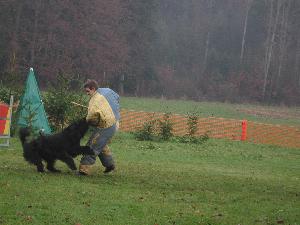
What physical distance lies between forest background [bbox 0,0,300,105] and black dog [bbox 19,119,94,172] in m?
30.0

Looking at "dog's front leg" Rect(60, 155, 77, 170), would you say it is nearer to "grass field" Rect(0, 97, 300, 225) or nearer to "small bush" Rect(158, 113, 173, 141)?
"grass field" Rect(0, 97, 300, 225)

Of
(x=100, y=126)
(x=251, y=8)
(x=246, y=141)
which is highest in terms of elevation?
(x=251, y=8)

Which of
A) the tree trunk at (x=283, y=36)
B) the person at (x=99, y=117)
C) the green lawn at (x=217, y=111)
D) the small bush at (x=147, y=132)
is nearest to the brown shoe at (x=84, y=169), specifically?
the person at (x=99, y=117)

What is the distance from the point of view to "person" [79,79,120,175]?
1059 centimetres

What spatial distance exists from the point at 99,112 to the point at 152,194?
76.2 inches

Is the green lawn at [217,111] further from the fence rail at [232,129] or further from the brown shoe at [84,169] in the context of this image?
the brown shoe at [84,169]

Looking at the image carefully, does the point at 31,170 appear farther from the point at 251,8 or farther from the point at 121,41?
the point at 251,8

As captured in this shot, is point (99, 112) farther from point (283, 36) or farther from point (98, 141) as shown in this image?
point (283, 36)

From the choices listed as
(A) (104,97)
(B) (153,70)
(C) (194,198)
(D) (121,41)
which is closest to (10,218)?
(C) (194,198)

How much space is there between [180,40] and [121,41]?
1660 centimetres

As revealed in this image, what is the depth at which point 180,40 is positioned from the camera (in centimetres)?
7100

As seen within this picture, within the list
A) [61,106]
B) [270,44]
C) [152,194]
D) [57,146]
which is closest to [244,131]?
[61,106]

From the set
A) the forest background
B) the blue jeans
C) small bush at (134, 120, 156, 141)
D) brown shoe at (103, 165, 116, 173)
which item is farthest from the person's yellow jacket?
the forest background

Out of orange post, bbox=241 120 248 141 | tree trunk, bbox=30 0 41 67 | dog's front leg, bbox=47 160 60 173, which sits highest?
tree trunk, bbox=30 0 41 67
